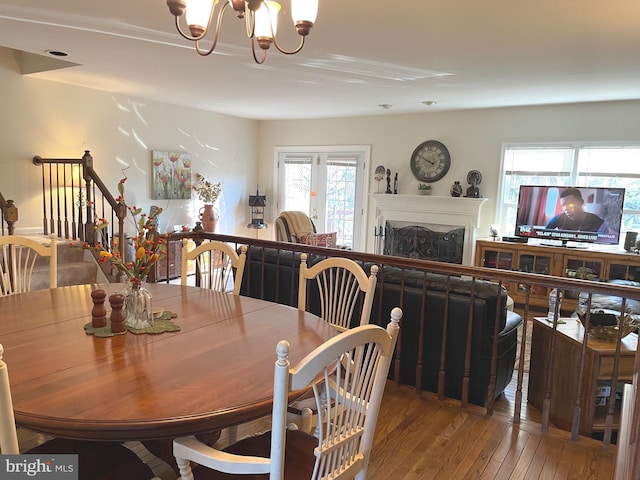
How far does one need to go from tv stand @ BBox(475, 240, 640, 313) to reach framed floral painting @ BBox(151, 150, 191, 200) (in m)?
4.25

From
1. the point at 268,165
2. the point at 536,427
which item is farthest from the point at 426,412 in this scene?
the point at 268,165

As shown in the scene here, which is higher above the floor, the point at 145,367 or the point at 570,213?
the point at 570,213

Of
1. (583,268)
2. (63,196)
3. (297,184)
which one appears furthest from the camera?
(297,184)

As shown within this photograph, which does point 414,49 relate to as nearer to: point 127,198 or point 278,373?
point 278,373

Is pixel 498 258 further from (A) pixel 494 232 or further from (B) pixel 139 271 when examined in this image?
(B) pixel 139 271

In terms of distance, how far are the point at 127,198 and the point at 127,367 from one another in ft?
16.6

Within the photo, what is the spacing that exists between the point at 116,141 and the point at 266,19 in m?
4.53

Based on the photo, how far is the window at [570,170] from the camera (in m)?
5.43

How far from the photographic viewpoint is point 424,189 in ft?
21.9

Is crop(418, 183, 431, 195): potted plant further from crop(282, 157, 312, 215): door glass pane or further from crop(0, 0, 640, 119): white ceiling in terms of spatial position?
crop(282, 157, 312, 215): door glass pane

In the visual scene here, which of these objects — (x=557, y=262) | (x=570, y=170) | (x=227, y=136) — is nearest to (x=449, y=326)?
(x=557, y=262)

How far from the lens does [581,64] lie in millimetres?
3766

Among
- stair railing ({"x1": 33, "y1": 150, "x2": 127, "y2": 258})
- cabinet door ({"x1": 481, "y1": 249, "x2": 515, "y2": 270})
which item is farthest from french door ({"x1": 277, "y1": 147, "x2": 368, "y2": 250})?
stair railing ({"x1": 33, "y1": 150, "x2": 127, "y2": 258})

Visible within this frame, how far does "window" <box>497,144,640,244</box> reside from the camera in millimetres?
5434
